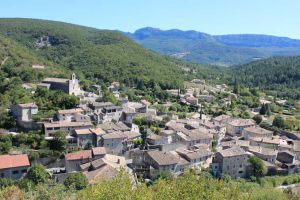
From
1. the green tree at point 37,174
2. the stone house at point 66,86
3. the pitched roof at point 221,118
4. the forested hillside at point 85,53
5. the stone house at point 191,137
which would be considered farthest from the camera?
the forested hillside at point 85,53

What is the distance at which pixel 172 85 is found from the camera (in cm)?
8269

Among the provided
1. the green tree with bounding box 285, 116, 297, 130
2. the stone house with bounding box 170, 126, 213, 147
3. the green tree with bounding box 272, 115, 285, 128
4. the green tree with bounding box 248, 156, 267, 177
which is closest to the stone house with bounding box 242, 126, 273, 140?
the stone house with bounding box 170, 126, 213, 147

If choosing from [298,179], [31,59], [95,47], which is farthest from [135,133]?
[95,47]

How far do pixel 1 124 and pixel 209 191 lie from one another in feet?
99.7

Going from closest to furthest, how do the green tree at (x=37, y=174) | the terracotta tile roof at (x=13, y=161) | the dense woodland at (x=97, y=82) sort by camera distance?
the dense woodland at (x=97, y=82) → the green tree at (x=37, y=174) → the terracotta tile roof at (x=13, y=161)

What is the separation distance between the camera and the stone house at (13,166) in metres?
33.7

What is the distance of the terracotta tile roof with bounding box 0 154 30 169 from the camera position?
110 feet

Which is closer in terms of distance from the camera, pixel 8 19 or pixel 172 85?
pixel 172 85

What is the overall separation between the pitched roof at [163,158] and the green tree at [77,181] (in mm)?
8374

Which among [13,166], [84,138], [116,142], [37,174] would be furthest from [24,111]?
[116,142]

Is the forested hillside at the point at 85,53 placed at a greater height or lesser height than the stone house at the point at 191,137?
greater

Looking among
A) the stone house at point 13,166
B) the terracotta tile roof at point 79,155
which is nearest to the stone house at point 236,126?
the terracotta tile roof at point 79,155

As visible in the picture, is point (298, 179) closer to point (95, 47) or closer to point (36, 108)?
point (36, 108)

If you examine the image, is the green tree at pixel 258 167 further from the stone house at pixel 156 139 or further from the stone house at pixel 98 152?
the stone house at pixel 98 152
